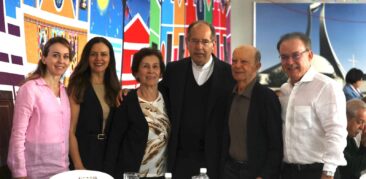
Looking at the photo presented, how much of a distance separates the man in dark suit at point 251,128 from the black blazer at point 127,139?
48 cm

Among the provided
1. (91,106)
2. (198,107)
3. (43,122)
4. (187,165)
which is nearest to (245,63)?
(198,107)

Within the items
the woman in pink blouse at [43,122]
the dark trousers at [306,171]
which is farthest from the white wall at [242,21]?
A: the woman in pink blouse at [43,122]

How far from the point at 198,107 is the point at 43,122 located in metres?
0.90

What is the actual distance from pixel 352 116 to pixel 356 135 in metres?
0.12

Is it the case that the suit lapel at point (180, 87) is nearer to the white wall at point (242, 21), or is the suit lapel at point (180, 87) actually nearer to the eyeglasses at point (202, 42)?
the eyeglasses at point (202, 42)

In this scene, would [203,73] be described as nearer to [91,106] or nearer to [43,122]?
[91,106]

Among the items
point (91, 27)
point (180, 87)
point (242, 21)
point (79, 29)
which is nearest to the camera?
point (180, 87)

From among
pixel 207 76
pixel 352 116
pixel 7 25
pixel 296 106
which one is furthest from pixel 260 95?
pixel 7 25

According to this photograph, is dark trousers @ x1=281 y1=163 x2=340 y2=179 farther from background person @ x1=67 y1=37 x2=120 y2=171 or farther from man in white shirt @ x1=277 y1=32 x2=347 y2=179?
background person @ x1=67 y1=37 x2=120 y2=171

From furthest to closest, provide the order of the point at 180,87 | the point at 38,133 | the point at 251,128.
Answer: the point at 180,87 → the point at 251,128 → the point at 38,133

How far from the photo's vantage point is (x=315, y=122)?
2275 mm

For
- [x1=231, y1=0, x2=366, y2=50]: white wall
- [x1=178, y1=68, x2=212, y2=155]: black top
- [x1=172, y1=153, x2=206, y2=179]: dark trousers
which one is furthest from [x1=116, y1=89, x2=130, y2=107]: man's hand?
[x1=231, y1=0, x2=366, y2=50]: white wall

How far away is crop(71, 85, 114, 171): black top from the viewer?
8.38 ft

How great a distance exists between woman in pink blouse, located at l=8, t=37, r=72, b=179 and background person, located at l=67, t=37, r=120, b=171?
4.5 inches
